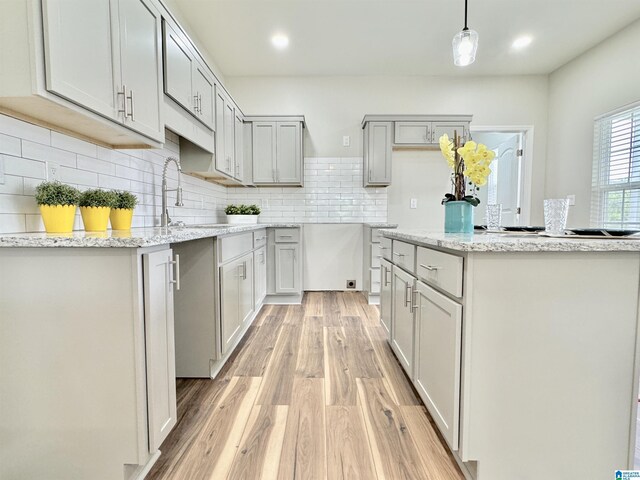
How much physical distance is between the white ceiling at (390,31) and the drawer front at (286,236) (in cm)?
205

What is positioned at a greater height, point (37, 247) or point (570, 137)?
point (570, 137)

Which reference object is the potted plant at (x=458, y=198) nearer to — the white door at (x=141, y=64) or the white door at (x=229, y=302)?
the white door at (x=229, y=302)

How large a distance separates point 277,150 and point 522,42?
303 cm

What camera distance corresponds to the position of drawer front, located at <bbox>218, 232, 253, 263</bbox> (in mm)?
1935

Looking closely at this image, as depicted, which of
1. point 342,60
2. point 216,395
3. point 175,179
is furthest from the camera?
point 342,60

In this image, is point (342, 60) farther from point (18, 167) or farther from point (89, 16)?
point (18, 167)

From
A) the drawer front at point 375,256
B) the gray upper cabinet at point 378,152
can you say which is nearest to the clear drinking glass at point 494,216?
the drawer front at point 375,256

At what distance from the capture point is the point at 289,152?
3789 millimetres

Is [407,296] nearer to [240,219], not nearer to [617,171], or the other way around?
[240,219]

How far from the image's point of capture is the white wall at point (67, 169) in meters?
1.21

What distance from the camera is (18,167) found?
4.09ft

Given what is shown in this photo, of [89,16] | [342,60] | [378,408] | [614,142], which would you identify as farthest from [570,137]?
[89,16]

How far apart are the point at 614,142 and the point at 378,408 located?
3826 millimetres

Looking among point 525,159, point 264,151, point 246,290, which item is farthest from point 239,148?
point 525,159
